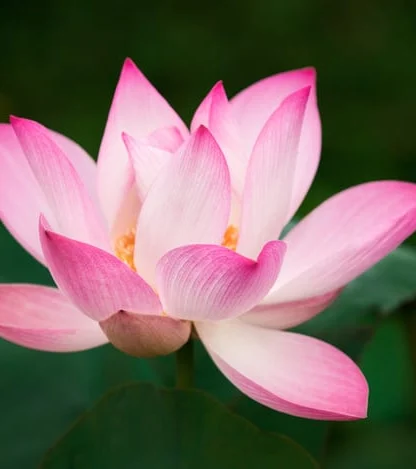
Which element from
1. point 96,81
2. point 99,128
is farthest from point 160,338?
point 96,81


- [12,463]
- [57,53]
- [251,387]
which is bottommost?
[12,463]

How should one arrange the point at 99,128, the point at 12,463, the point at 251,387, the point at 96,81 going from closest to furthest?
the point at 251,387 < the point at 12,463 < the point at 99,128 < the point at 96,81

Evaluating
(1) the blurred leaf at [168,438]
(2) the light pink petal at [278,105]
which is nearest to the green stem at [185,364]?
(1) the blurred leaf at [168,438]

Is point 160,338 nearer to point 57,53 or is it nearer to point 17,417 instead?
point 17,417

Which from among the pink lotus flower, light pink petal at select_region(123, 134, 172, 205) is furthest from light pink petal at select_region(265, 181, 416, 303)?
light pink petal at select_region(123, 134, 172, 205)

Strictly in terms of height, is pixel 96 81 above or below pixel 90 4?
below

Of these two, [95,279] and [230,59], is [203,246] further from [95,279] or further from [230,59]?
[230,59]
